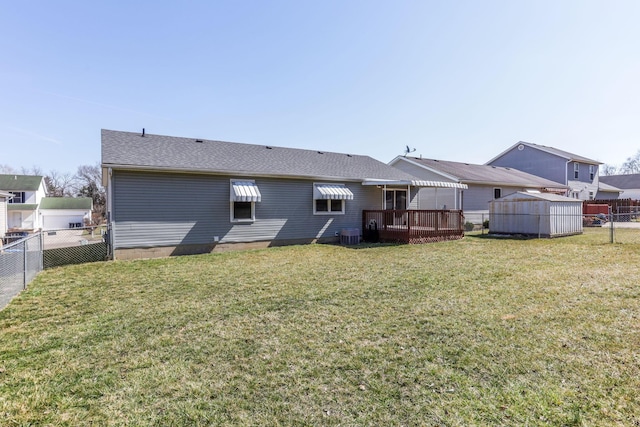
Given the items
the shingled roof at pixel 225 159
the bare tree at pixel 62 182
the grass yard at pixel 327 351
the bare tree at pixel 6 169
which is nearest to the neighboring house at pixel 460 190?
the shingled roof at pixel 225 159

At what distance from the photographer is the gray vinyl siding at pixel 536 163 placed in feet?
91.7

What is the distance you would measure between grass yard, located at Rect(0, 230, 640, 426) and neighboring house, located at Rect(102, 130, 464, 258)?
139 inches

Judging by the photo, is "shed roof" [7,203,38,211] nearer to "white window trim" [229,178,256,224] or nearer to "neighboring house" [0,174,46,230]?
"neighboring house" [0,174,46,230]

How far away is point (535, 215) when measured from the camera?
15281 mm

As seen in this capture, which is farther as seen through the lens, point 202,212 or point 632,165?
point 632,165

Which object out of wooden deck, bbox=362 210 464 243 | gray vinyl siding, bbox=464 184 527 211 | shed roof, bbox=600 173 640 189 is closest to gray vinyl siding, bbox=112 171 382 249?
wooden deck, bbox=362 210 464 243

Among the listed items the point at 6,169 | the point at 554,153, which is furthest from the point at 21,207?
the point at 554,153

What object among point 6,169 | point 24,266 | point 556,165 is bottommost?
point 24,266

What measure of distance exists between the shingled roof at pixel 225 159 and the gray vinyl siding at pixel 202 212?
41 centimetres

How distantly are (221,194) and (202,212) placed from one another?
37.5 inches

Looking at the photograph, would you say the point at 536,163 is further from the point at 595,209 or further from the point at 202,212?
the point at 202,212

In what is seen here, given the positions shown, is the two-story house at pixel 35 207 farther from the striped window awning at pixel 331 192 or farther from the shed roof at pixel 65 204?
the striped window awning at pixel 331 192

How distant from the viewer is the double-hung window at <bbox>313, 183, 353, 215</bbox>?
1333 cm

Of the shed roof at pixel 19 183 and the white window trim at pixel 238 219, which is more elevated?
the shed roof at pixel 19 183
